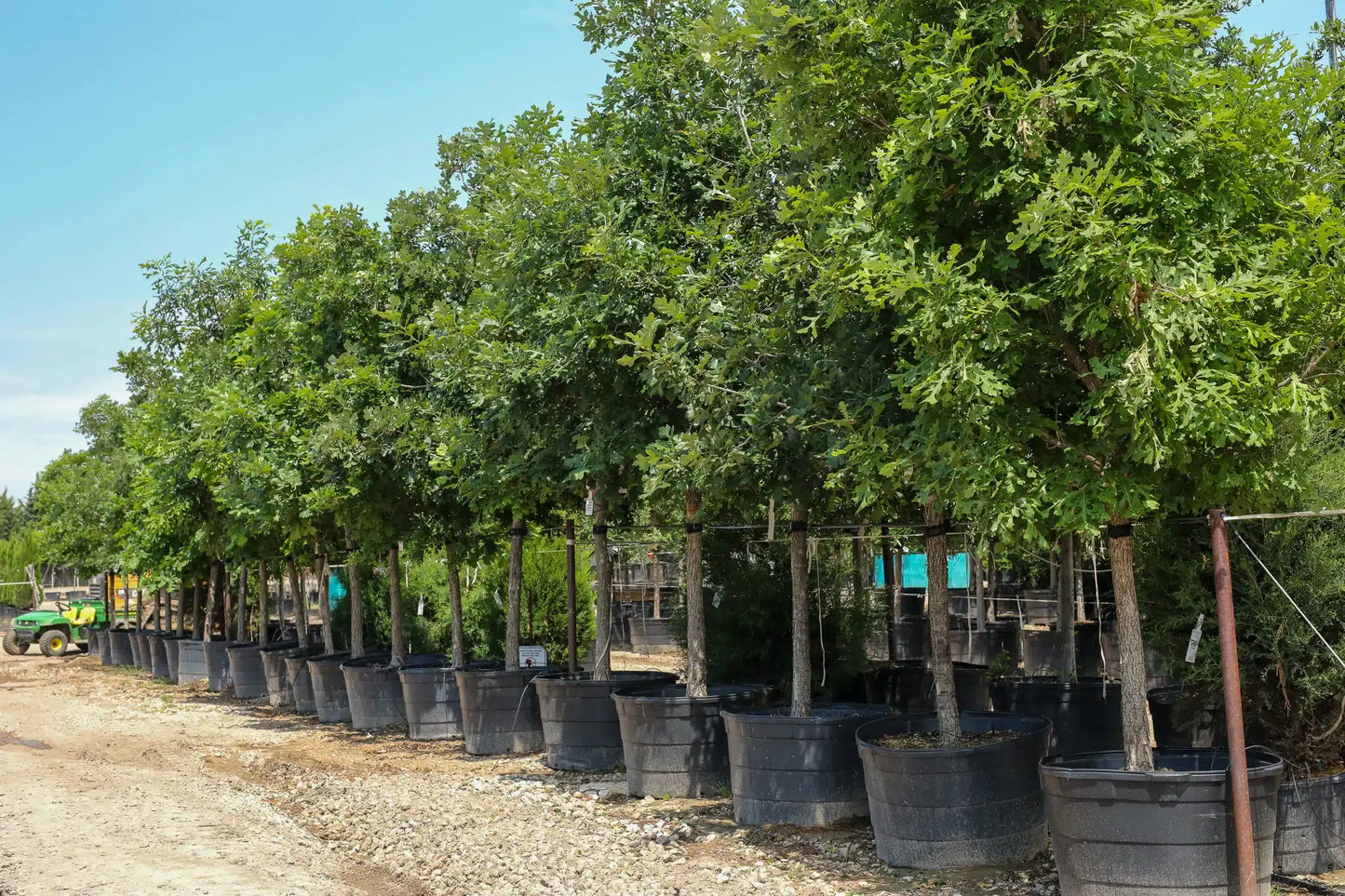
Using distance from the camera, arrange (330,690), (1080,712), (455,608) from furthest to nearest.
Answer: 1. (330,690)
2. (455,608)
3. (1080,712)

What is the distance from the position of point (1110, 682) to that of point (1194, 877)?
165 inches

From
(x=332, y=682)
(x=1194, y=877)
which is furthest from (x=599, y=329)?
(x=332, y=682)

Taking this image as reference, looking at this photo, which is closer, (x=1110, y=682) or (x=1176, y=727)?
(x=1176, y=727)

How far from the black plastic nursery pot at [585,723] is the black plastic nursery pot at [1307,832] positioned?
18.4ft

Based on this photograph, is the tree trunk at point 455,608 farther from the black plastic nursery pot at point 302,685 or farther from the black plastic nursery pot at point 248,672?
the black plastic nursery pot at point 248,672

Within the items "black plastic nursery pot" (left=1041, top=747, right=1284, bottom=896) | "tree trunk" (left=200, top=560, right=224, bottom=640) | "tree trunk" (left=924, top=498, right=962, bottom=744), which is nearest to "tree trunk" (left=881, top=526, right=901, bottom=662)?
"tree trunk" (left=924, top=498, right=962, bottom=744)

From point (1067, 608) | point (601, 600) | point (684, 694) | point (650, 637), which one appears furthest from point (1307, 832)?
point (650, 637)

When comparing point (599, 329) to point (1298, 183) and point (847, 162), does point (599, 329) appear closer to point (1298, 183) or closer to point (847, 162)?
point (847, 162)

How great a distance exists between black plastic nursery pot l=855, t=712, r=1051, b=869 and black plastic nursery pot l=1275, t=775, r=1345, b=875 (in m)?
1.27

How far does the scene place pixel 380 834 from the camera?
9383 mm

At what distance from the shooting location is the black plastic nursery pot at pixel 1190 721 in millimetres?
7543

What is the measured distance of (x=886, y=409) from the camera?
702 centimetres

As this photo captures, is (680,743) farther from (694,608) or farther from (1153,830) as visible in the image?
(1153,830)

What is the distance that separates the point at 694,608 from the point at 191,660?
17.2m
